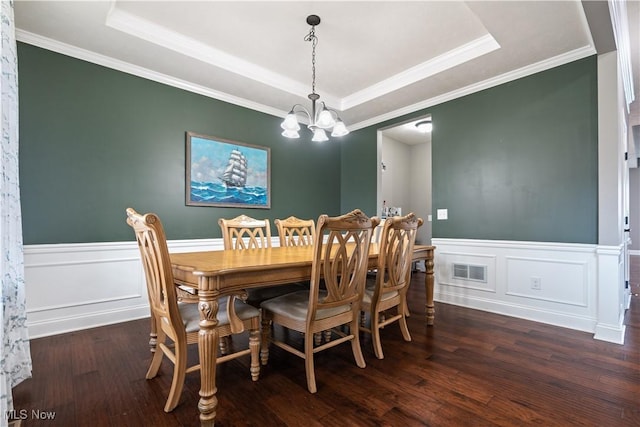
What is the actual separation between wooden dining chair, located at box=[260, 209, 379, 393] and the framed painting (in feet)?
6.46

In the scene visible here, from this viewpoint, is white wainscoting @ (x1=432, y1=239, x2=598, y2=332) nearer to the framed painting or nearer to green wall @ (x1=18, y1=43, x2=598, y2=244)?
green wall @ (x1=18, y1=43, x2=598, y2=244)

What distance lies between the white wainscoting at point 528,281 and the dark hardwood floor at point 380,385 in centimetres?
33

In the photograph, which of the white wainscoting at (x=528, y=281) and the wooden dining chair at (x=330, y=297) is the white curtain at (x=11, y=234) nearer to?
the wooden dining chair at (x=330, y=297)

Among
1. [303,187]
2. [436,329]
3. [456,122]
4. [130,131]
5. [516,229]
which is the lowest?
[436,329]

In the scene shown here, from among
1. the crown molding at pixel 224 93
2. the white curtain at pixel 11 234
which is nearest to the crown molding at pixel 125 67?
the crown molding at pixel 224 93

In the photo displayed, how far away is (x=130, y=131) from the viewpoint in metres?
3.04

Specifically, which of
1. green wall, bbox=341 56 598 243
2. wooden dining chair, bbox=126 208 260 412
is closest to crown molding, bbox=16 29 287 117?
wooden dining chair, bbox=126 208 260 412

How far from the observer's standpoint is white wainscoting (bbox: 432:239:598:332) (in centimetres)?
272

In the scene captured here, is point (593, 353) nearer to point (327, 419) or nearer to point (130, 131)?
point (327, 419)

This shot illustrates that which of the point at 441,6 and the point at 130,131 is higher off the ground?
Answer: the point at 441,6

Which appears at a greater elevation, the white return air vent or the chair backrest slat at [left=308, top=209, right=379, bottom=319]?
the chair backrest slat at [left=308, top=209, right=379, bottom=319]

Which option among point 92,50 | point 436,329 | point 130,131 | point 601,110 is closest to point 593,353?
point 436,329

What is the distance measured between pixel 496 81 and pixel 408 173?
3.48m

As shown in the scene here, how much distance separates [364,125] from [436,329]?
316 centimetres
